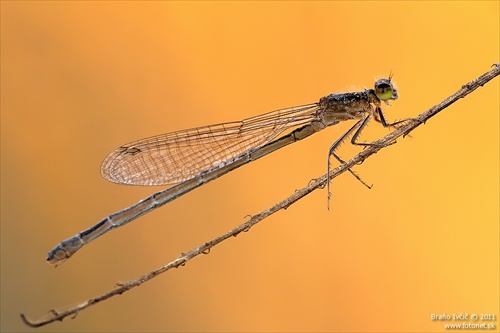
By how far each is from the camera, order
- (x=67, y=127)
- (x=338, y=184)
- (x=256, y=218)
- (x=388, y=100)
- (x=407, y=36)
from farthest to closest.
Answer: (x=67, y=127) < (x=407, y=36) < (x=338, y=184) < (x=388, y=100) < (x=256, y=218)

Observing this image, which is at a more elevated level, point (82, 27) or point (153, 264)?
point (82, 27)

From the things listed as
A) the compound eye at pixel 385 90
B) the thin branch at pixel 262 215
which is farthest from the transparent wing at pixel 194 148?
the thin branch at pixel 262 215

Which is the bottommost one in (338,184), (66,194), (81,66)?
(338,184)

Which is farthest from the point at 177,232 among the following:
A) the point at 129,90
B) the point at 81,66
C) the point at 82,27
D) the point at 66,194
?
the point at 82,27

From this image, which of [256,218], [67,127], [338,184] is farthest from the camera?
[67,127]

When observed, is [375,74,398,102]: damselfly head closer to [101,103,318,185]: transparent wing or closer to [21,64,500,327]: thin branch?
[101,103,318,185]: transparent wing

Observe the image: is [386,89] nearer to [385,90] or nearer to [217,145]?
[385,90]

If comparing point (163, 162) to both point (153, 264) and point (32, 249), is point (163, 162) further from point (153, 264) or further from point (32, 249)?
point (32, 249)

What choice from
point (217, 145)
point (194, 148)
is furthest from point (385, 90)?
point (194, 148)
